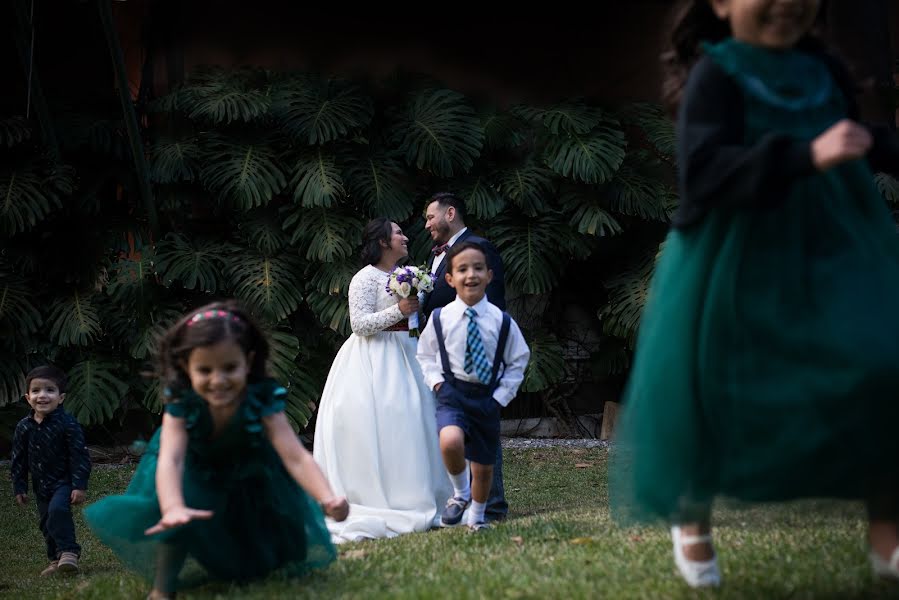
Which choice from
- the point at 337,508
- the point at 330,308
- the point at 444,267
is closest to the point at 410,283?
the point at 444,267

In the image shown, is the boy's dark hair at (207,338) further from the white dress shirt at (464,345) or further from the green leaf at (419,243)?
the green leaf at (419,243)

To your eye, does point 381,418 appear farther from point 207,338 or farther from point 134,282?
point 134,282

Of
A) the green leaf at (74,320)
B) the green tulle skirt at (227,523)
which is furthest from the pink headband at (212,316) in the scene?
the green leaf at (74,320)

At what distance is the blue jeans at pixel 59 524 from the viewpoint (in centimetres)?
577

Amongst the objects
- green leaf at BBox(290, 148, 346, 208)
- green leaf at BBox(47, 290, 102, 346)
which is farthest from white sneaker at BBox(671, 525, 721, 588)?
green leaf at BBox(47, 290, 102, 346)

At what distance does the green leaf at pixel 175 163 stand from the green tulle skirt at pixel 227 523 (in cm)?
672

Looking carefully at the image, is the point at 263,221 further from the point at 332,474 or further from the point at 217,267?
the point at 332,474

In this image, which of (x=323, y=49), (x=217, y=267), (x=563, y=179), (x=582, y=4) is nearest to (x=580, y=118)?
(x=563, y=179)

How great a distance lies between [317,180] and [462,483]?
502 cm

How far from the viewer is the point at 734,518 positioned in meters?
5.38

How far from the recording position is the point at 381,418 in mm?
6496

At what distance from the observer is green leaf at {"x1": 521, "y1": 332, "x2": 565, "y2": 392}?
10.7 m

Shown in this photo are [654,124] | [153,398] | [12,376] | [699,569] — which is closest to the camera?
[699,569]

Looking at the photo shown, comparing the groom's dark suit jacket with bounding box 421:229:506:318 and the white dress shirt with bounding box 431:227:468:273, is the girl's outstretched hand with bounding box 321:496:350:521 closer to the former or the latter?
the groom's dark suit jacket with bounding box 421:229:506:318
